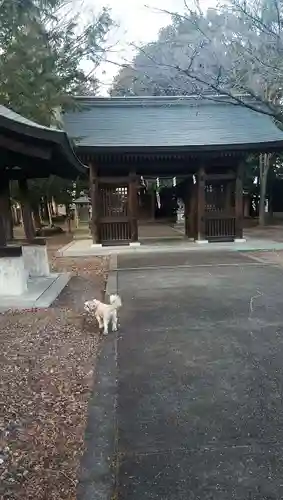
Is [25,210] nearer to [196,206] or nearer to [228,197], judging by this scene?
[196,206]

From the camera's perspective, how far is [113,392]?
3.15 meters

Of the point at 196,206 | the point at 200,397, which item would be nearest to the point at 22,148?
the point at 200,397

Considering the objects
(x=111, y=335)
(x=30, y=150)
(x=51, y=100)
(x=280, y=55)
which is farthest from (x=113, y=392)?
(x=51, y=100)

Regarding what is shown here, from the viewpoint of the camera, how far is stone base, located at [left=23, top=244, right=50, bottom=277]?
8.15 meters

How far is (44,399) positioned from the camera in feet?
9.89

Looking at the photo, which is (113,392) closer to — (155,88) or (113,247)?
(155,88)

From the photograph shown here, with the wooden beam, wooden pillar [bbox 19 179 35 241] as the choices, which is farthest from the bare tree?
wooden pillar [bbox 19 179 35 241]

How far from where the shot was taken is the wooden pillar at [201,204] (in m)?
13.9

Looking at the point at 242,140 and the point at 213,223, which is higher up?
the point at 242,140

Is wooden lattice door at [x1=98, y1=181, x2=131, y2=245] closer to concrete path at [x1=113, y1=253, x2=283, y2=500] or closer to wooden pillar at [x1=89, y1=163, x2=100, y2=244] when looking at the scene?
wooden pillar at [x1=89, y1=163, x2=100, y2=244]

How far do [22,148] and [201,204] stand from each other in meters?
9.28

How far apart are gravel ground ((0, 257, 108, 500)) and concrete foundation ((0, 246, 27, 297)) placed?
3.13 feet

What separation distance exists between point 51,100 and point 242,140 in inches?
247

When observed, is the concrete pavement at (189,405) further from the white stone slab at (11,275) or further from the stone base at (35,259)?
the stone base at (35,259)
